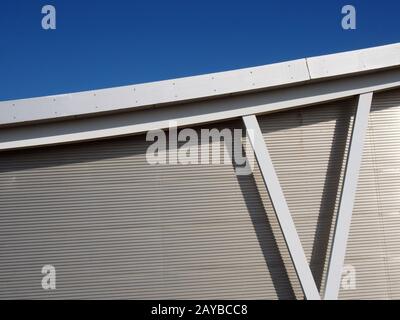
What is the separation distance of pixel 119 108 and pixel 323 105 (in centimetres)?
341

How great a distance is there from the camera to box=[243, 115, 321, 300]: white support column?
6738mm

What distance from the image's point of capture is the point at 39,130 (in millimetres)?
6957

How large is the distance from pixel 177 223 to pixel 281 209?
166 centimetres

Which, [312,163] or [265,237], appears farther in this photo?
[312,163]

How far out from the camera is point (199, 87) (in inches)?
272

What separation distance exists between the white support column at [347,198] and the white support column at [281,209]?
310 millimetres

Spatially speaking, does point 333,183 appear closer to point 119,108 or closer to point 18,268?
point 119,108

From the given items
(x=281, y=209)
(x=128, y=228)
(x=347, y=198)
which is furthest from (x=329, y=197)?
(x=128, y=228)

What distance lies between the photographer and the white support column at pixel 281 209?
6738 millimetres

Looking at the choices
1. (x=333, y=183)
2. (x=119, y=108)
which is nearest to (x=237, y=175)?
(x=333, y=183)

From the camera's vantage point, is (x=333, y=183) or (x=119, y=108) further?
(x=333, y=183)

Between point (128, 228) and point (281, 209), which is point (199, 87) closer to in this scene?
point (281, 209)
